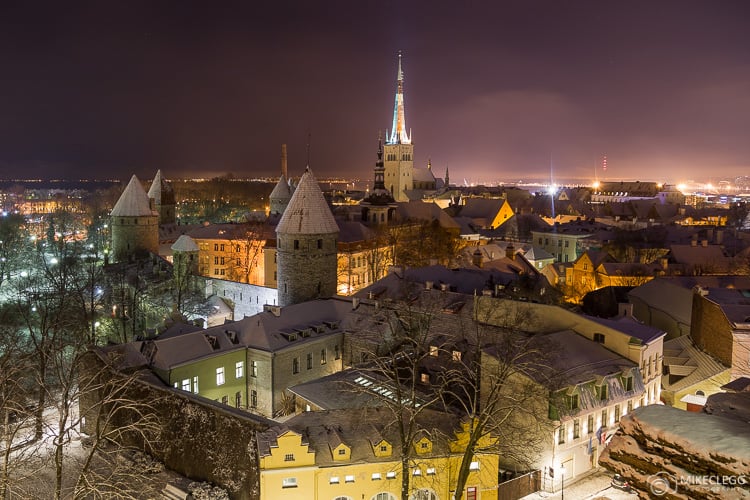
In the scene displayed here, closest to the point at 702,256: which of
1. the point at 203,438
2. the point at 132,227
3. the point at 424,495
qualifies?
the point at 424,495

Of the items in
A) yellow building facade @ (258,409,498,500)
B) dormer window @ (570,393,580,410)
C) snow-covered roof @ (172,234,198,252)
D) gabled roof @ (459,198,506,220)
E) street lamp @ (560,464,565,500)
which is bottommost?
street lamp @ (560,464,565,500)

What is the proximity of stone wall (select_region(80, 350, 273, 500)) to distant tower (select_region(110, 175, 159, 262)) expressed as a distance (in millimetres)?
32362

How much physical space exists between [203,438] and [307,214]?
17.0 meters

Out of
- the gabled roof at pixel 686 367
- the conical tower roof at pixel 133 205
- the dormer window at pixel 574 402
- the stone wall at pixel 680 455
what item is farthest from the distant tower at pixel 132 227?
the stone wall at pixel 680 455

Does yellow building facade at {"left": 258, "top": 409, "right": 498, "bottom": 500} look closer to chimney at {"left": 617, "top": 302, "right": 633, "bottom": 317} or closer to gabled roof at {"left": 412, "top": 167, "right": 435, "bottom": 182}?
chimney at {"left": 617, "top": 302, "right": 633, "bottom": 317}

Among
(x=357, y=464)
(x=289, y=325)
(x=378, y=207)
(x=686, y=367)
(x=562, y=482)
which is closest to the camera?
(x=357, y=464)

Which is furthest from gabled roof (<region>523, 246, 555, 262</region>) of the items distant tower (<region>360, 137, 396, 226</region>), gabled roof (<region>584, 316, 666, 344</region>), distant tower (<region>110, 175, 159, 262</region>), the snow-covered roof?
distant tower (<region>110, 175, 159, 262</region>)

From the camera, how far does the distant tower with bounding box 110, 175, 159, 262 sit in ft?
173

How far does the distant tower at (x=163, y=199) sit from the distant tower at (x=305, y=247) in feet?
118

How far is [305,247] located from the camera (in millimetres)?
34156

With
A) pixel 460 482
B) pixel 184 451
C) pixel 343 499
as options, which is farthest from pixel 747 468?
pixel 184 451

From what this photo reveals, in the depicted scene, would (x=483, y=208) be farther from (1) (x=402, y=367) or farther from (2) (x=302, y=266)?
(1) (x=402, y=367)

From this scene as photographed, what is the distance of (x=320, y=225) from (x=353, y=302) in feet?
18.5

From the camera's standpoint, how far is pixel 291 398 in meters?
24.2
